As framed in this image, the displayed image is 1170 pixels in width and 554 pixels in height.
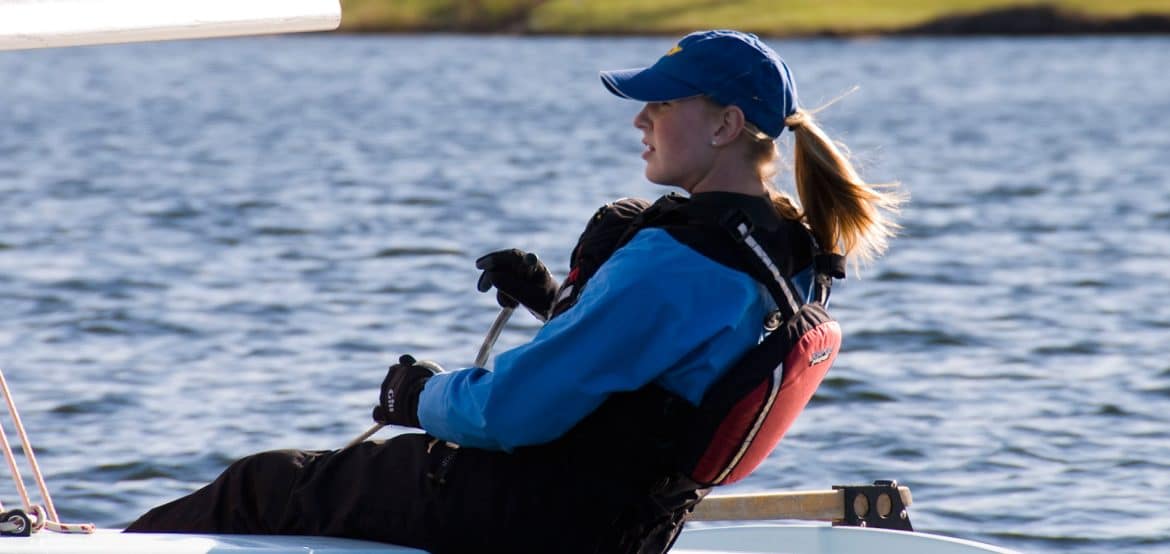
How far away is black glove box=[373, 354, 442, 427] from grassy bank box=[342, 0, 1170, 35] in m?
39.1

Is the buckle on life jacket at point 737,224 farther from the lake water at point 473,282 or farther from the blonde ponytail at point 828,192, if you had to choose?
the lake water at point 473,282

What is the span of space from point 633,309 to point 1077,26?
1586 inches

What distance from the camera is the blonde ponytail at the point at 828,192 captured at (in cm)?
280

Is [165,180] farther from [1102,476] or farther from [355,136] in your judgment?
[1102,476]

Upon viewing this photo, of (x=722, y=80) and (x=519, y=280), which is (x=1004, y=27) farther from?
(x=722, y=80)

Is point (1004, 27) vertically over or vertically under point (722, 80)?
under

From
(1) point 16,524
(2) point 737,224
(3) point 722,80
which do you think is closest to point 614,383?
(2) point 737,224

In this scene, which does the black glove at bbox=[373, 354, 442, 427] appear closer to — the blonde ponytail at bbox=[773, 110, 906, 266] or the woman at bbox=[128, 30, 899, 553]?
the woman at bbox=[128, 30, 899, 553]

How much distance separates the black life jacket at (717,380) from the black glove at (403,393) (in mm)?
257

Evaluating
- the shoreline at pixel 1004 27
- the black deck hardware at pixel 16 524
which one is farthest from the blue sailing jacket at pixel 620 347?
the shoreline at pixel 1004 27

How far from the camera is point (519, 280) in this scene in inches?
122

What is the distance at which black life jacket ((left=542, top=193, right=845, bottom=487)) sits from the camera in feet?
8.63

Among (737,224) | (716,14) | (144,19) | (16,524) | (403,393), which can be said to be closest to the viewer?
(737,224)

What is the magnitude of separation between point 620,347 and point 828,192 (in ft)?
1.73
